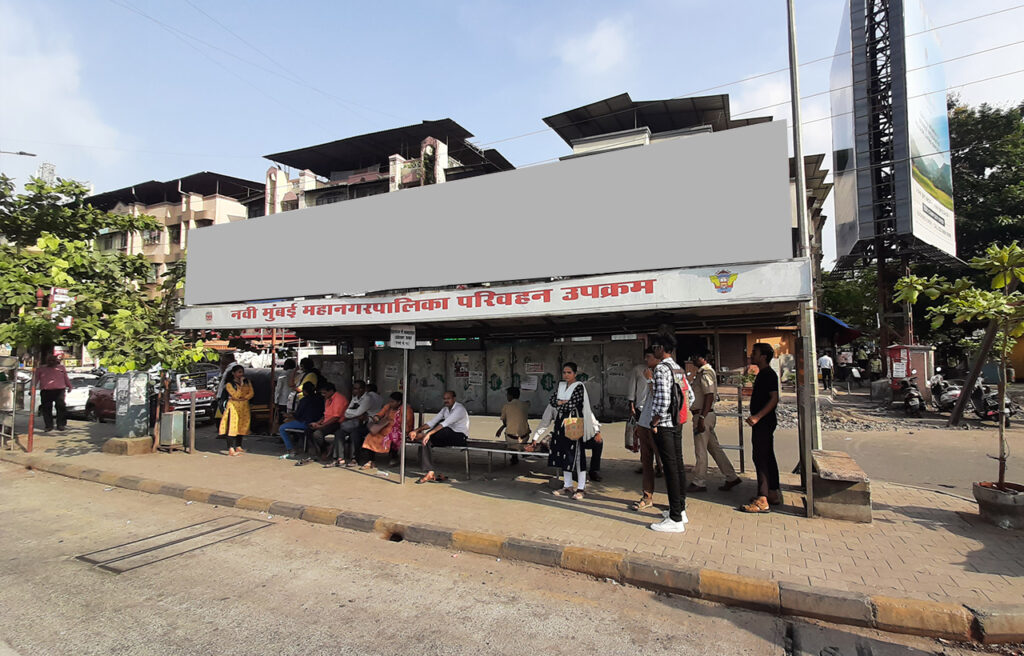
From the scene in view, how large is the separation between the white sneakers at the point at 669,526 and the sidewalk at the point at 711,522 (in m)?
0.08

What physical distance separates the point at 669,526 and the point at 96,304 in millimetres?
9611

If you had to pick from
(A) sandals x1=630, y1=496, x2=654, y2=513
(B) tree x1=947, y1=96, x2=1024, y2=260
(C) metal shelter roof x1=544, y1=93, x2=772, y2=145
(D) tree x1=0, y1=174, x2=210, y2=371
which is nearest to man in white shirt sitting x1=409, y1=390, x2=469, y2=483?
(A) sandals x1=630, y1=496, x2=654, y2=513

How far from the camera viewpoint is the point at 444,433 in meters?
7.95

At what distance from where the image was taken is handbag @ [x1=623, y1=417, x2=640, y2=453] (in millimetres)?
7355

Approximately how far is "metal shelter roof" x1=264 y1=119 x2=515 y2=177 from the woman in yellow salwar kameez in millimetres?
27821

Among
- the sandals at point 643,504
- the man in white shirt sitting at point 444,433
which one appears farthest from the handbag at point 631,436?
the man in white shirt sitting at point 444,433

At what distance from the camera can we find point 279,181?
127 ft

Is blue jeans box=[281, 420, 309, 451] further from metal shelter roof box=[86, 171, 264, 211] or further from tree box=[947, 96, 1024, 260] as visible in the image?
metal shelter roof box=[86, 171, 264, 211]

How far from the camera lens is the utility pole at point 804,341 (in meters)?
5.79

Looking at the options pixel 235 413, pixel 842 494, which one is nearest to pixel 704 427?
pixel 842 494

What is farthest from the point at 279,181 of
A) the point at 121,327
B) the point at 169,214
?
the point at 121,327

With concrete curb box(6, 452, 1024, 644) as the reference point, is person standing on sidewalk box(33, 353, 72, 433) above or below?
above

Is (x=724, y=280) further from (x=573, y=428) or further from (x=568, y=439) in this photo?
(x=568, y=439)

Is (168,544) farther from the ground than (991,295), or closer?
closer
